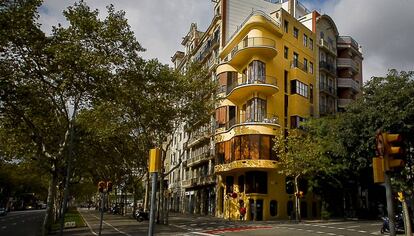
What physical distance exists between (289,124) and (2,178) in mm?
49509

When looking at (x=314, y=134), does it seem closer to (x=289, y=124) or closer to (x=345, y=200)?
(x=289, y=124)

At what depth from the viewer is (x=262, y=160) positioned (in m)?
42.1

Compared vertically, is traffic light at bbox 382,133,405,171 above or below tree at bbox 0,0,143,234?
below

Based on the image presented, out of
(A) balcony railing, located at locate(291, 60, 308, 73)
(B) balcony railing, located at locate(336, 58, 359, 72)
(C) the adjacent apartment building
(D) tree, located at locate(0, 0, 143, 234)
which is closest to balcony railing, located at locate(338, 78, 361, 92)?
(C) the adjacent apartment building

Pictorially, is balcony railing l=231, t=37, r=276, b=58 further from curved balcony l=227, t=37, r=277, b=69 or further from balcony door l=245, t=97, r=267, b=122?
balcony door l=245, t=97, r=267, b=122

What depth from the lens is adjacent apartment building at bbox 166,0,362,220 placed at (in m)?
43.8

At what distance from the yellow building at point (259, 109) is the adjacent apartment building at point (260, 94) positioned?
0.10 meters

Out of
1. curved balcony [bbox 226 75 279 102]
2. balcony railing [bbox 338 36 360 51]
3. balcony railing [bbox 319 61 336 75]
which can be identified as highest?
balcony railing [bbox 338 36 360 51]

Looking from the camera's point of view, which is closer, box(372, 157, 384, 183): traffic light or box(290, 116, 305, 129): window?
box(372, 157, 384, 183): traffic light

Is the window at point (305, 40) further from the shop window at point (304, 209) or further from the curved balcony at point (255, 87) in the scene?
the shop window at point (304, 209)

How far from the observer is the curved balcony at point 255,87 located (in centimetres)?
4438

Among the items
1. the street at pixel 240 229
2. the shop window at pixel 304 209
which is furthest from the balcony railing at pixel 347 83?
the street at pixel 240 229

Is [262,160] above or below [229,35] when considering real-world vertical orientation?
below

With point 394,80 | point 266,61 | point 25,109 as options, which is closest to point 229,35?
point 266,61
